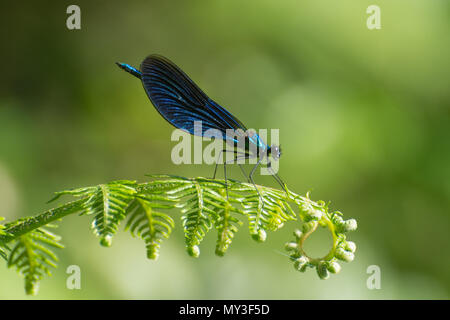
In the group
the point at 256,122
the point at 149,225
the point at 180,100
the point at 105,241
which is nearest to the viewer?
the point at 105,241

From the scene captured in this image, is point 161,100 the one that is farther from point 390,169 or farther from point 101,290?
point 390,169

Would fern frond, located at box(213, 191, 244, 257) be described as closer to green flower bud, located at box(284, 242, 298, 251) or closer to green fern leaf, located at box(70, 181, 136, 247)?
green flower bud, located at box(284, 242, 298, 251)

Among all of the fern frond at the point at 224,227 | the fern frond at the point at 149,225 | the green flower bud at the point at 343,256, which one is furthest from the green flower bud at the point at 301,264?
the fern frond at the point at 149,225

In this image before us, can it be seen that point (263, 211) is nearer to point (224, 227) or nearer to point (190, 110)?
point (224, 227)

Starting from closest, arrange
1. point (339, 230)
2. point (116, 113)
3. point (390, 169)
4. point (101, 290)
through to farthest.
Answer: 1. point (339, 230)
2. point (101, 290)
3. point (390, 169)
4. point (116, 113)

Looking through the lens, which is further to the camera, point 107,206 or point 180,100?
point 180,100

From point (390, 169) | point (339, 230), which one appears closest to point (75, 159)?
point (390, 169)

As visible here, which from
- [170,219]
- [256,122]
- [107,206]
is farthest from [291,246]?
[256,122]
